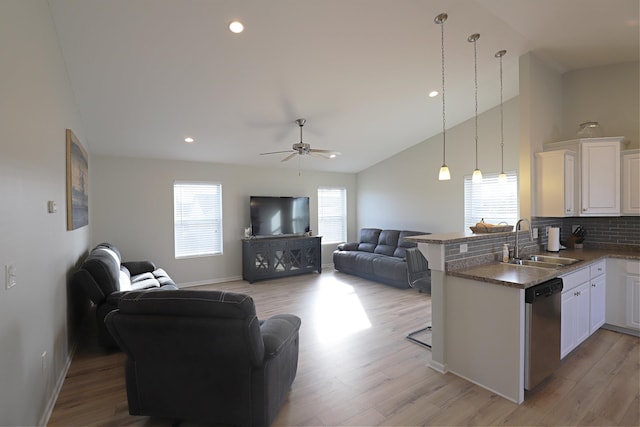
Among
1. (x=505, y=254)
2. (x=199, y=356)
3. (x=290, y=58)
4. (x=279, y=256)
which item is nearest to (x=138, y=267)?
(x=279, y=256)

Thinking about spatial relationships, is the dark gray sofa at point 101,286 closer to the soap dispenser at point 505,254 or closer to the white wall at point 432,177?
the soap dispenser at point 505,254

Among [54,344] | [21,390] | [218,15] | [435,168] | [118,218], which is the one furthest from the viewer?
[435,168]

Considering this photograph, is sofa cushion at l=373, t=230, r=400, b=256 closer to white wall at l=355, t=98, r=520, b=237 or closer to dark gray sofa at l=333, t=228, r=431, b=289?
dark gray sofa at l=333, t=228, r=431, b=289

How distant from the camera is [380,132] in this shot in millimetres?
5914

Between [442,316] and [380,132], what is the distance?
3896mm

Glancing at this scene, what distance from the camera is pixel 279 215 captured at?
6.88 metres

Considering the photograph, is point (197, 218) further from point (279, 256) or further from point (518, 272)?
point (518, 272)

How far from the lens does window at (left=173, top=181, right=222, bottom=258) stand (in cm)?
605

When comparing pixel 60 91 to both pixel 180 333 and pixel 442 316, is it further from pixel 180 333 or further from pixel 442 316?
pixel 442 316

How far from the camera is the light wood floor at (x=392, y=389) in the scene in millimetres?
2240

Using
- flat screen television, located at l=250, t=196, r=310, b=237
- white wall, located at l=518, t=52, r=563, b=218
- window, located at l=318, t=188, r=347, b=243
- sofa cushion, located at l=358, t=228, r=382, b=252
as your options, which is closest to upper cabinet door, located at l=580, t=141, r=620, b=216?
white wall, located at l=518, t=52, r=563, b=218

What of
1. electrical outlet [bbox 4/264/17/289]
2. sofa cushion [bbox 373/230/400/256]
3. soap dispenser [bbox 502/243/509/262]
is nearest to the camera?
electrical outlet [bbox 4/264/17/289]

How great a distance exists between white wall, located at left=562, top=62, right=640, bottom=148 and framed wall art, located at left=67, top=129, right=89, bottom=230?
617 cm

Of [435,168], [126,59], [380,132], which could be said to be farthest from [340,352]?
[435,168]
